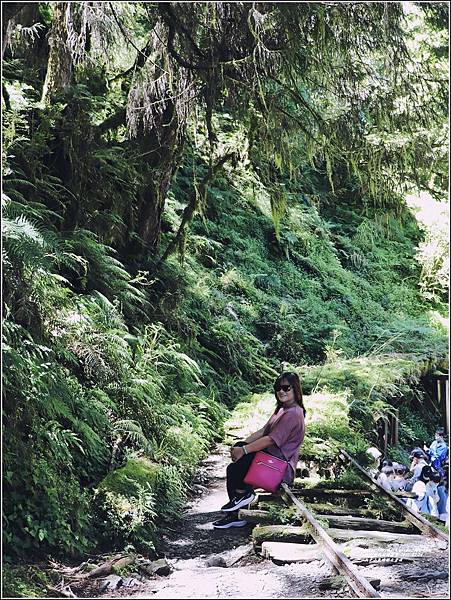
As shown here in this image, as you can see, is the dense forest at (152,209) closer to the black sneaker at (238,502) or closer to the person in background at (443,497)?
the black sneaker at (238,502)

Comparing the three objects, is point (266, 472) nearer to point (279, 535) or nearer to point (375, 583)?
point (279, 535)

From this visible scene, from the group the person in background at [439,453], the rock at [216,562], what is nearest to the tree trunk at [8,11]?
the rock at [216,562]

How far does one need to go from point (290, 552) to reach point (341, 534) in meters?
0.76

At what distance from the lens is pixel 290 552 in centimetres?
553

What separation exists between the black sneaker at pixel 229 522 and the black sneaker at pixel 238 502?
9 centimetres

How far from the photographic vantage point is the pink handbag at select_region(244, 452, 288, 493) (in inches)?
273

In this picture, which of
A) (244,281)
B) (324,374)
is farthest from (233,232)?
(324,374)

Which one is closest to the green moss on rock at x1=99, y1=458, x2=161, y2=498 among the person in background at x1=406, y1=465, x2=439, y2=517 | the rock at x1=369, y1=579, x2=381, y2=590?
the rock at x1=369, y1=579, x2=381, y2=590

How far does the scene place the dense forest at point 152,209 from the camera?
5.86 meters

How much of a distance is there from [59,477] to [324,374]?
32.3ft

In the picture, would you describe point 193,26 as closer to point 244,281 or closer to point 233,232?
point 244,281

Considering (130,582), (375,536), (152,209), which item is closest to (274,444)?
(375,536)

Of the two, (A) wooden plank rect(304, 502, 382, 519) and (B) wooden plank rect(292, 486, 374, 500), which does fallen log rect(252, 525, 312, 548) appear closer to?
(A) wooden plank rect(304, 502, 382, 519)

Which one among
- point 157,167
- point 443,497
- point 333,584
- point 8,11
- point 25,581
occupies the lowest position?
point 333,584
